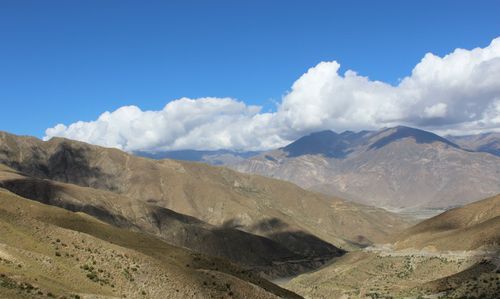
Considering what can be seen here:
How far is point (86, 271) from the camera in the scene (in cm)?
4247

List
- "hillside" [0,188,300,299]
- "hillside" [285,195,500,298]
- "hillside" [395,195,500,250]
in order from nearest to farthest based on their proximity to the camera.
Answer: "hillside" [0,188,300,299] < "hillside" [285,195,500,298] < "hillside" [395,195,500,250]

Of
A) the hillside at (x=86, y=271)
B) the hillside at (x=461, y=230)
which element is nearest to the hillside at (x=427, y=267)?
the hillside at (x=461, y=230)

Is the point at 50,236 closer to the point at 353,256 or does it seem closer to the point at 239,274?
the point at 239,274

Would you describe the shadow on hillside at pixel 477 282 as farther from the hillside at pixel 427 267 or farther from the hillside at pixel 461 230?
the hillside at pixel 461 230

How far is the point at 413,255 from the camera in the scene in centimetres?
Result: 12938

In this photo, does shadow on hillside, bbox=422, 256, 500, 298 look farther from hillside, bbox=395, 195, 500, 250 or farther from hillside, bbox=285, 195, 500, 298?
hillside, bbox=395, 195, 500, 250

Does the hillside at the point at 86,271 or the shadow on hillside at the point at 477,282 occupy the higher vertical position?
the hillside at the point at 86,271

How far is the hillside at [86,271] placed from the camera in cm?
3538

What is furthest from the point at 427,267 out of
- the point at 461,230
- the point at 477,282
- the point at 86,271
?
the point at 86,271

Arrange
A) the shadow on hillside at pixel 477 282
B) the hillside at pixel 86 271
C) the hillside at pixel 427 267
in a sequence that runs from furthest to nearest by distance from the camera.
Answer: the hillside at pixel 427 267 → the shadow on hillside at pixel 477 282 → the hillside at pixel 86 271

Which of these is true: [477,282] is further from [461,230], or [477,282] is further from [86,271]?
[461,230]

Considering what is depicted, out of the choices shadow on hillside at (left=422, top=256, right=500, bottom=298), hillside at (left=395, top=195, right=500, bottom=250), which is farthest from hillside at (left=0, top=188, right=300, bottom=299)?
hillside at (left=395, top=195, right=500, bottom=250)

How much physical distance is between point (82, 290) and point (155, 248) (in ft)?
82.6

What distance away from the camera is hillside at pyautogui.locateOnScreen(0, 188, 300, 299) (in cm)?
3538
